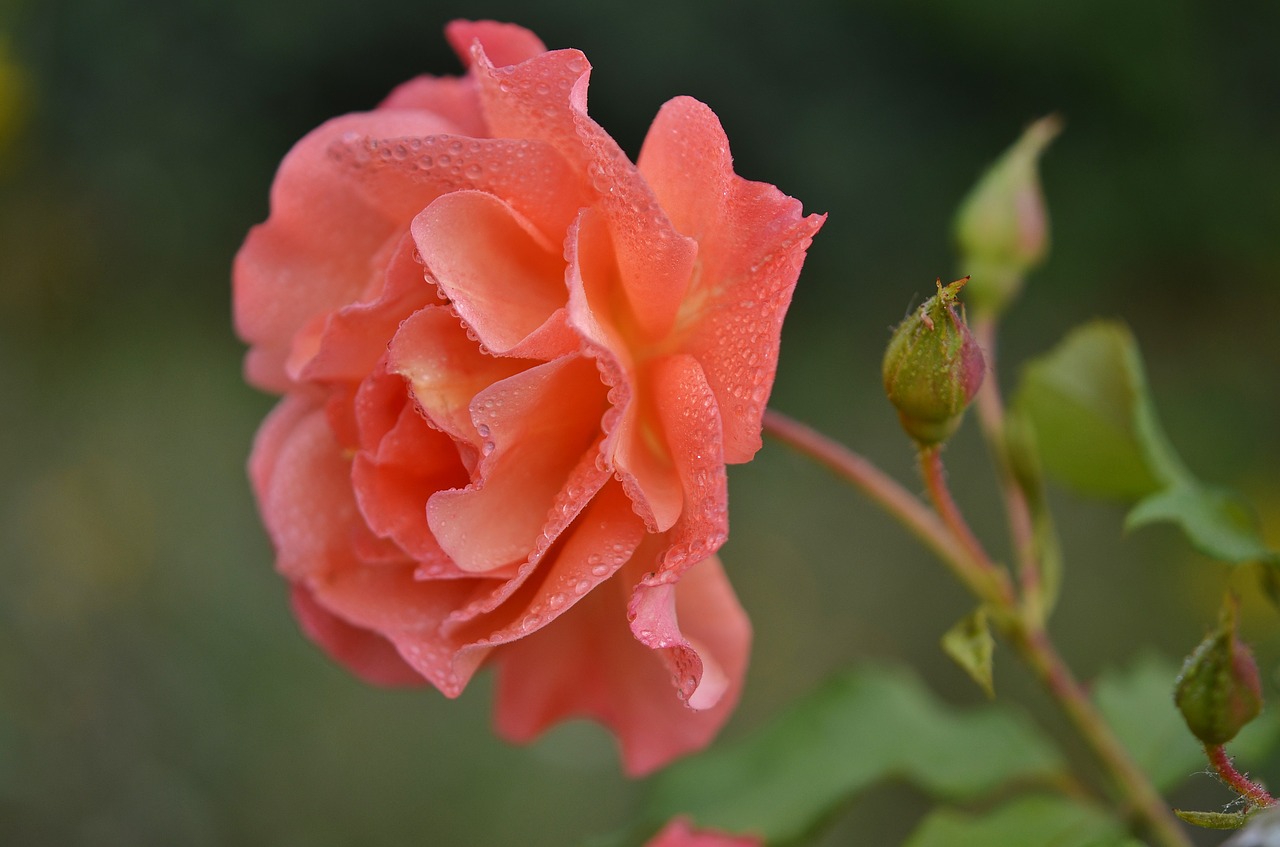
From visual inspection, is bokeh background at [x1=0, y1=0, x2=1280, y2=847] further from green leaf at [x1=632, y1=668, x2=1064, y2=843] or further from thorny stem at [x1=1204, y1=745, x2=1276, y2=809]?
thorny stem at [x1=1204, y1=745, x2=1276, y2=809]

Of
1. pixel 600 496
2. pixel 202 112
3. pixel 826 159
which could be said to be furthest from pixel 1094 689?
pixel 202 112

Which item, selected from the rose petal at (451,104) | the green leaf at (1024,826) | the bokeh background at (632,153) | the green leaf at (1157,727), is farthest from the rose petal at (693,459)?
the bokeh background at (632,153)

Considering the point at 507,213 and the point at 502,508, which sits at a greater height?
the point at 507,213

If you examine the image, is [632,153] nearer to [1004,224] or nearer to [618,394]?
[1004,224]

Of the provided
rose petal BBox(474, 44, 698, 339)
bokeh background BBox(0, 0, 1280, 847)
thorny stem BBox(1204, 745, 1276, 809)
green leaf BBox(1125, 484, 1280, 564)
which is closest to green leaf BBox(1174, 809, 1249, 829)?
thorny stem BBox(1204, 745, 1276, 809)

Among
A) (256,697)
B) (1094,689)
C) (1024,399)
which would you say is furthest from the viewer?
(256,697)

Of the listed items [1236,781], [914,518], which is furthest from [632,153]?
[1236,781]

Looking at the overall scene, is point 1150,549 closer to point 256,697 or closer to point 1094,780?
point 1094,780

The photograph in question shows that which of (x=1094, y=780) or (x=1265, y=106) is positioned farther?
(x=1265, y=106)
